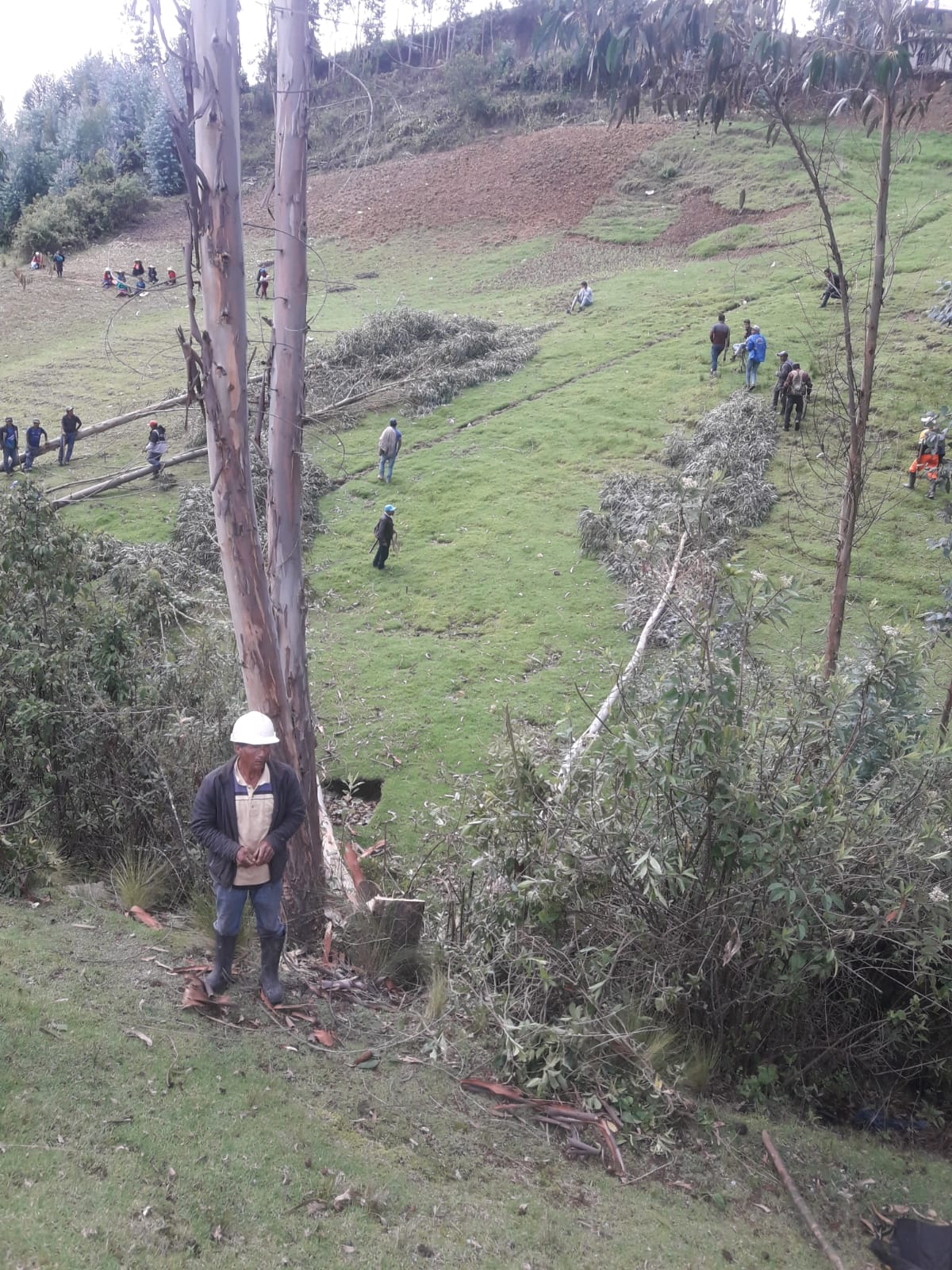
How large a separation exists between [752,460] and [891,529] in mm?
3019

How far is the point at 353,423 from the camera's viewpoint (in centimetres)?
2353

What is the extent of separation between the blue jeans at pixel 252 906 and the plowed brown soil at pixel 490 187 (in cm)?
3877

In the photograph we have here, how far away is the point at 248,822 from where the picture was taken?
5.53 meters

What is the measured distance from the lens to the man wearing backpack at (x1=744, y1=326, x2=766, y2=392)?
21609mm

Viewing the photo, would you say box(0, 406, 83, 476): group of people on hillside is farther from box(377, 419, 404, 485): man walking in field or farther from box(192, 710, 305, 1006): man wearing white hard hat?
box(192, 710, 305, 1006): man wearing white hard hat

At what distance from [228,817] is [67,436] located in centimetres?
1794

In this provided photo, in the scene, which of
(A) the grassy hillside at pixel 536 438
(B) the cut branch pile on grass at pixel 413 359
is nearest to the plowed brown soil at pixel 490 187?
(A) the grassy hillside at pixel 536 438

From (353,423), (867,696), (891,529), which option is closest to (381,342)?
(353,423)

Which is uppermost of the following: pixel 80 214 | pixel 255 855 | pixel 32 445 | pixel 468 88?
pixel 468 88

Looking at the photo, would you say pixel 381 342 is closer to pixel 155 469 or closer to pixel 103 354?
pixel 155 469

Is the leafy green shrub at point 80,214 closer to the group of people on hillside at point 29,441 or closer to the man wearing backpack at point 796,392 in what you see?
the group of people on hillside at point 29,441

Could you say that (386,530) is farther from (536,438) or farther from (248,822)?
(248,822)

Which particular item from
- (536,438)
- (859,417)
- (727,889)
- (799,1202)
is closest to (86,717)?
(727,889)

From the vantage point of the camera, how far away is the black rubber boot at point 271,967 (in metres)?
5.88
